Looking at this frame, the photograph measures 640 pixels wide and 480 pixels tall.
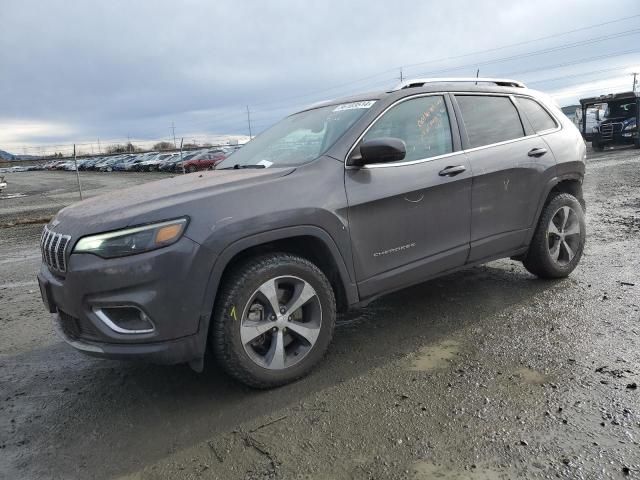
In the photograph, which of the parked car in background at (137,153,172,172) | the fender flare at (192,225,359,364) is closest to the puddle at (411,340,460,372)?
the fender flare at (192,225,359,364)

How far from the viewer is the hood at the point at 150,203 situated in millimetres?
2768

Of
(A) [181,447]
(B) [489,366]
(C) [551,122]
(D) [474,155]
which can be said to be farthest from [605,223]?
(A) [181,447]

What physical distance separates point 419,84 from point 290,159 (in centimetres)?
120

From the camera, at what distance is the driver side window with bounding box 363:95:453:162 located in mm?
3635

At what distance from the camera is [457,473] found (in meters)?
2.28

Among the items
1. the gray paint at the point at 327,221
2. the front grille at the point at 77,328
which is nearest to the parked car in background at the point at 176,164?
the gray paint at the point at 327,221

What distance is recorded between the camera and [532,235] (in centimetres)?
447

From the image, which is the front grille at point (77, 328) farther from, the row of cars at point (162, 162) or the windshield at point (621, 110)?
the windshield at point (621, 110)

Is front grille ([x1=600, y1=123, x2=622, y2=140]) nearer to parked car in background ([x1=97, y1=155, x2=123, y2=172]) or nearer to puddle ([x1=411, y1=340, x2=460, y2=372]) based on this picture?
puddle ([x1=411, y1=340, x2=460, y2=372])

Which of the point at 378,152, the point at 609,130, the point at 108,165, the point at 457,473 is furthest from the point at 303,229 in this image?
the point at 108,165

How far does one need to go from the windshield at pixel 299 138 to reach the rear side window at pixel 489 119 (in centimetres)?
87

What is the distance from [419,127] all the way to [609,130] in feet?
83.6

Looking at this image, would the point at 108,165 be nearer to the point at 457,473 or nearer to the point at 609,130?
the point at 609,130

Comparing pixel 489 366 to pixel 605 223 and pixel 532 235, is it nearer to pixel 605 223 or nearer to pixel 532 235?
pixel 532 235
